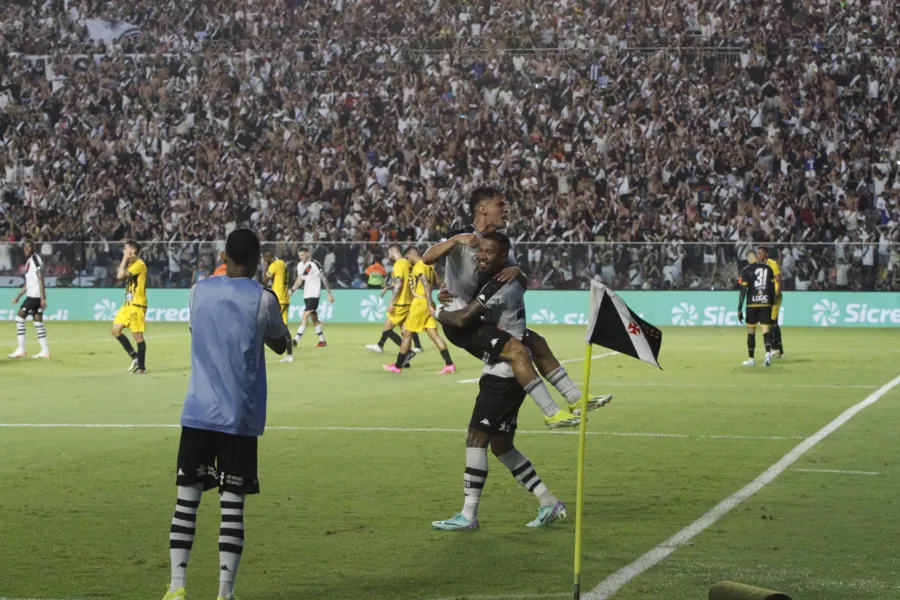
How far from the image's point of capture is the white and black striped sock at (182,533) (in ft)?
21.7

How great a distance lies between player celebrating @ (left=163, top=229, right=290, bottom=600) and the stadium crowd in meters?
30.1

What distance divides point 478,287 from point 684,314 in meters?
28.6

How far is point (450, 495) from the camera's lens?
1036 centimetres

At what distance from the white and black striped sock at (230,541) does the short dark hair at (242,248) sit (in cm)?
117

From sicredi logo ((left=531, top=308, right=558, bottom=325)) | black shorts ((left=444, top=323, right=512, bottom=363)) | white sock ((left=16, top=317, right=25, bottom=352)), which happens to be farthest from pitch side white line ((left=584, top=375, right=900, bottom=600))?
sicredi logo ((left=531, top=308, right=558, bottom=325))

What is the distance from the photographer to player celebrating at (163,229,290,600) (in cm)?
666

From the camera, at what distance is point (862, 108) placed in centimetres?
3944

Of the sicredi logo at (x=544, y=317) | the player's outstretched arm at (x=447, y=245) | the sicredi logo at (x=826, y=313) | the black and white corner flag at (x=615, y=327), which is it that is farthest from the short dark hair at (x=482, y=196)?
the sicredi logo at (x=826, y=313)

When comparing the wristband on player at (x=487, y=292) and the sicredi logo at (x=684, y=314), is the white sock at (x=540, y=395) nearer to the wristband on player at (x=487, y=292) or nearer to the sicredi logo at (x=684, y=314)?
the wristband on player at (x=487, y=292)

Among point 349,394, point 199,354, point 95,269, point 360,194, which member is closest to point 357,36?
point 360,194

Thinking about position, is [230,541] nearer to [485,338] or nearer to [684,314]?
[485,338]

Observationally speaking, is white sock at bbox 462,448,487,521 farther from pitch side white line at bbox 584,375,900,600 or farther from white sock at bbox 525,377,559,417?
pitch side white line at bbox 584,375,900,600

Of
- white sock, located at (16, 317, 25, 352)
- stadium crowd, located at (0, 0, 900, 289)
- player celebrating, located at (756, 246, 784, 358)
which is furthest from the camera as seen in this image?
stadium crowd, located at (0, 0, 900, 289)

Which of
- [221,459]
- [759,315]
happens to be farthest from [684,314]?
[221,459]
